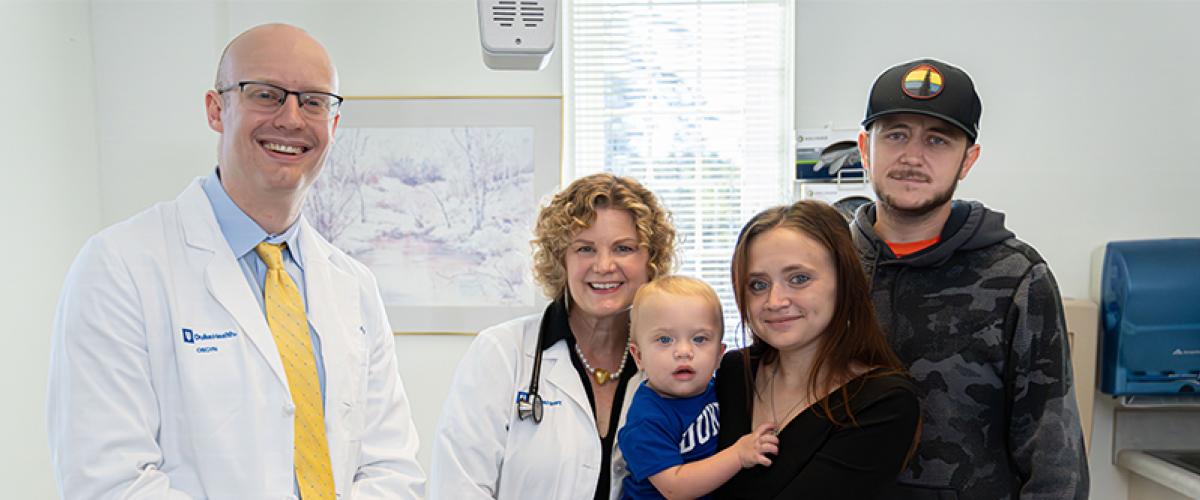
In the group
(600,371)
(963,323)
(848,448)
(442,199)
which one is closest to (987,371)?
(963,323)

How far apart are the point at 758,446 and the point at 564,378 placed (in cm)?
48

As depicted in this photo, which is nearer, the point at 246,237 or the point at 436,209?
the point at 246,237

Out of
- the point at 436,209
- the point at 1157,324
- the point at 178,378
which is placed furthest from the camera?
the point at 436,209

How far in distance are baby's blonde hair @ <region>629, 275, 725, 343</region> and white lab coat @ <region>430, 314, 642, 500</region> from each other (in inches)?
7.3

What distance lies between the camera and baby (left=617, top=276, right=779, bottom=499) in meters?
1.39

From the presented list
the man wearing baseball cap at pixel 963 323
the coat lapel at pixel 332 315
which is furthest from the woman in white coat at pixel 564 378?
the man wearing baseball cap at pixel 963 323

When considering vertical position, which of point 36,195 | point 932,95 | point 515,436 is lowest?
point 515,436

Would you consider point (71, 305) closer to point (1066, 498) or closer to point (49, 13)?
point (1066, 498)

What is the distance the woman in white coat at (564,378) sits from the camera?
160 cm

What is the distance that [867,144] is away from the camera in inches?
65.6

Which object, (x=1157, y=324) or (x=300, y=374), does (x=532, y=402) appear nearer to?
(x=300, y=374)

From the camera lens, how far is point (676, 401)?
1.49 m

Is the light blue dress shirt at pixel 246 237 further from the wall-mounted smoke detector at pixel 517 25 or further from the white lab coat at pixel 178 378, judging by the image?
the wall-mounted smoke detector at pixel 517 25

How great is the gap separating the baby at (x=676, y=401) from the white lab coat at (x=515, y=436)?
0.11 meters
